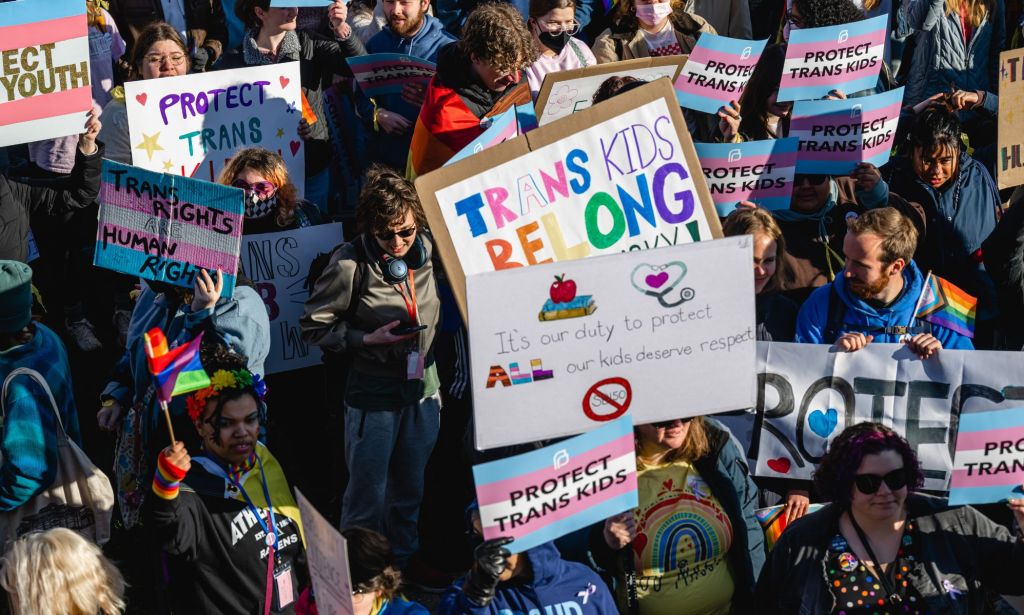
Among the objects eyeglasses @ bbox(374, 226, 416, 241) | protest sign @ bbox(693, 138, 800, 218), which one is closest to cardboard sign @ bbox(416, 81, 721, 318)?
eyeglasses @ bbox(374, 226, 416, 241)

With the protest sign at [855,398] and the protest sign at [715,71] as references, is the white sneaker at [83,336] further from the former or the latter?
the protest sign at [855,398]

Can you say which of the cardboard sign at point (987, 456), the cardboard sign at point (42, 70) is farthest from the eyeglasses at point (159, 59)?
the cardboard sign at point (987, 456)

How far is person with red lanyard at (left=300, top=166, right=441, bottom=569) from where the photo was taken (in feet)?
20.9

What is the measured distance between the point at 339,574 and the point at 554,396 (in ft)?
3.58

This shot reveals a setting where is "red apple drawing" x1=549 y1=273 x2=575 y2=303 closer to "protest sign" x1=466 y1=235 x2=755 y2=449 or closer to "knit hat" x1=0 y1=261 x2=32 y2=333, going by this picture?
"protest sign" x1=466 y1=235 x2=755 y2=449

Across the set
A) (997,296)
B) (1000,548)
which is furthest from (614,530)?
(997,296)

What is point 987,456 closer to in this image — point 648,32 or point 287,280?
point 287,280

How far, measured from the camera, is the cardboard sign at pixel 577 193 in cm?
512

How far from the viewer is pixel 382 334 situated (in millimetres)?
6352

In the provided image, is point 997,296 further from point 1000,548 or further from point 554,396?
point 554,396

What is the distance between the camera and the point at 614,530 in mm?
5008

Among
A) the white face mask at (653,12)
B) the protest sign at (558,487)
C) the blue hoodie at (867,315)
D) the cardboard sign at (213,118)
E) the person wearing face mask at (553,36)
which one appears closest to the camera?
the protest sign at (558,487)

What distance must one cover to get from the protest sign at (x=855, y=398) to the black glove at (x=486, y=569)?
5.82 ft

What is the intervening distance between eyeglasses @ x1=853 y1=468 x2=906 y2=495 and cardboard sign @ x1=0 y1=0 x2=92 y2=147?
4.42m
